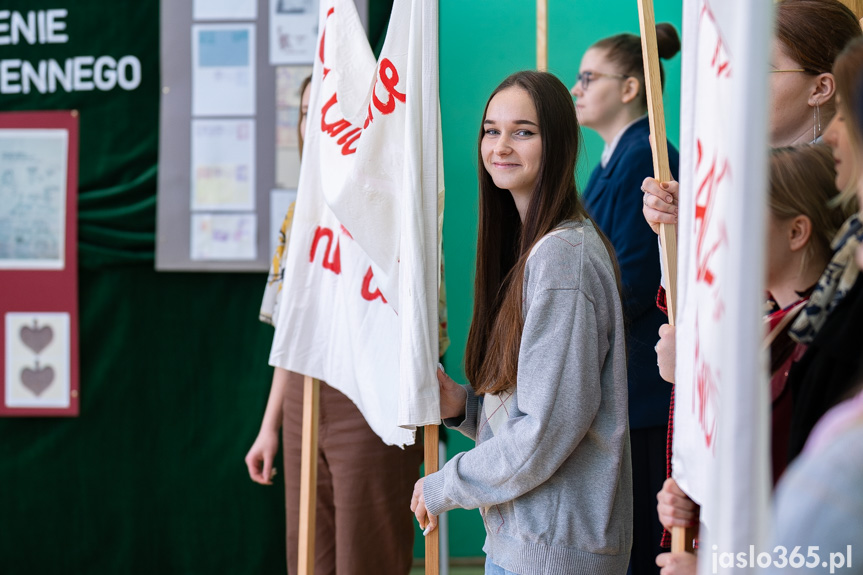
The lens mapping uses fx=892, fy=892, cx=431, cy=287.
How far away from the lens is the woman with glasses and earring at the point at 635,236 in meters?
2.15

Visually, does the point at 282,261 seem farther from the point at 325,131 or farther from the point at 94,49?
the point at 94,49

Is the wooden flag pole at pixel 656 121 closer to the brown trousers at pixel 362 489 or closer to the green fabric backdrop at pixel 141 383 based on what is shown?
the brown trousers at pixel 362 489

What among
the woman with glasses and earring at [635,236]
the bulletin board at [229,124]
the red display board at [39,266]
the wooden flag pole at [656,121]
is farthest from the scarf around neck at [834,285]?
the red display board at [39,266]

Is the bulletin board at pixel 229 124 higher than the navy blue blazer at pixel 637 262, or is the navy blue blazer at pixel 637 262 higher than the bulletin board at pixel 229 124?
the bulletin board at pixel 229 124

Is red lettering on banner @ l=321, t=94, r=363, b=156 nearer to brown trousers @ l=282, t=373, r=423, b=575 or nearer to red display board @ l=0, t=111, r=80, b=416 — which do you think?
brown trousers @ l=282, t=373, r=423, b=575

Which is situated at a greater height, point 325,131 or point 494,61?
point 494,61

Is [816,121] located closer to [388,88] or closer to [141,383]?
[388,88]

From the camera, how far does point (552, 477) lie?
1.46 meters

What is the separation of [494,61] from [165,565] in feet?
7.23

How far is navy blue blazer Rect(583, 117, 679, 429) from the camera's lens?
2139 mm

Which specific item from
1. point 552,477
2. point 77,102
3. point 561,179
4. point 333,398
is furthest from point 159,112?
point 552,477

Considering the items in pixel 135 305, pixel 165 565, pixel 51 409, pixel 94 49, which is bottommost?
pixel 165 565

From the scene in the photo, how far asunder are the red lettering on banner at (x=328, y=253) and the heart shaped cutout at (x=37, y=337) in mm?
1676

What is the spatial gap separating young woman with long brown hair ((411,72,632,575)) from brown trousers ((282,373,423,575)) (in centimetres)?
62
